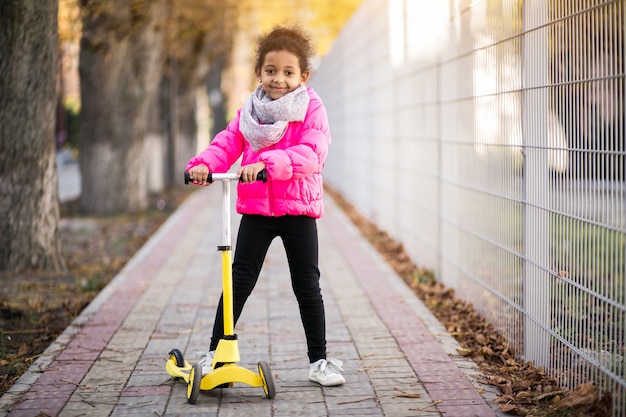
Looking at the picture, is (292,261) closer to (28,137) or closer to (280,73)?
(280,73)

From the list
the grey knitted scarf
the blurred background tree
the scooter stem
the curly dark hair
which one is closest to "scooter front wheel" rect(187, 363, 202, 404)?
the scooter stem

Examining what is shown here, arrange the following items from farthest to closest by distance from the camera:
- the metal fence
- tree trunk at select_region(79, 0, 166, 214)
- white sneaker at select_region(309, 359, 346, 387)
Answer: tree trunk at select_region(79, 0, 166, 214) < white sneaker at select_region(309, 359, 346, 387) < the metal fence

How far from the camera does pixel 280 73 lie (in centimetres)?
488

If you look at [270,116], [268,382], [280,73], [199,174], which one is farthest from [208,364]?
[280,73]

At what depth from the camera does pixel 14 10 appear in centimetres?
832

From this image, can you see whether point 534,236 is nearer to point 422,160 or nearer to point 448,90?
point 448,90

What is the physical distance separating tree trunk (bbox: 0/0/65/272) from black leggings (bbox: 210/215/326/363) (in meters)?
4.22

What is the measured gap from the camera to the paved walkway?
4758 millimetres

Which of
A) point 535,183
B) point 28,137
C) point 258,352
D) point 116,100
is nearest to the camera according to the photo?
point 535,183

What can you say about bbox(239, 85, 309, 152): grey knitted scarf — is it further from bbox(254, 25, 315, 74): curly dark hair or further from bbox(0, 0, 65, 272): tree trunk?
bbox(0, 0, 65, 272): tree trunk

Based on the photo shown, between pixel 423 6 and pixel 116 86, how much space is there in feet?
22.3

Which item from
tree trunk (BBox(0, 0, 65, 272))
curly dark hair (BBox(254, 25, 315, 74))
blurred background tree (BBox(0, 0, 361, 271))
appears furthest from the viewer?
blurred background tree (BBox(0, 0, 361, 271))


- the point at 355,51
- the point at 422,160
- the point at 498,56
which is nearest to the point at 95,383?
the point at 498,56

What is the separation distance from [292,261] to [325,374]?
1.97ft
